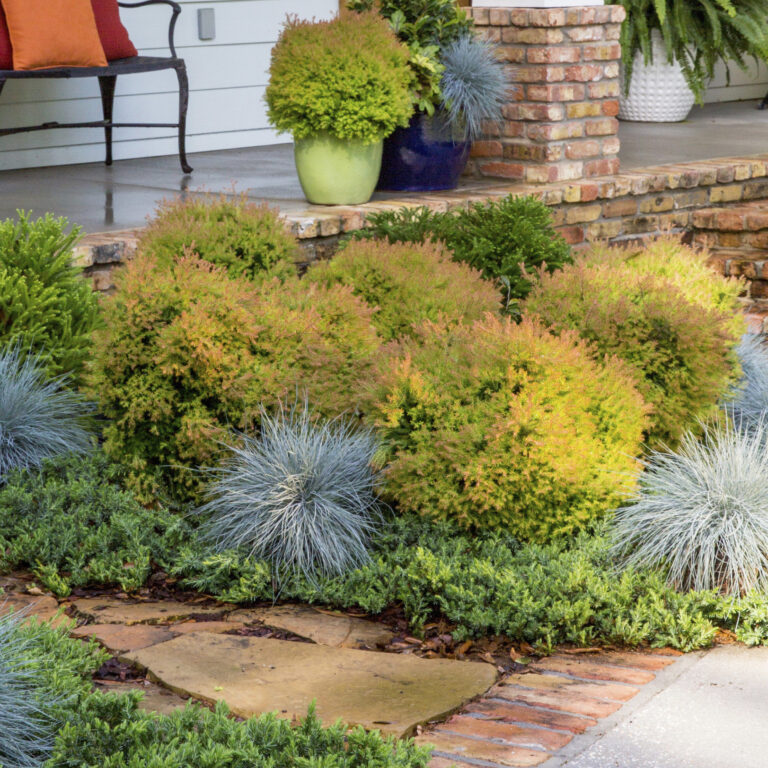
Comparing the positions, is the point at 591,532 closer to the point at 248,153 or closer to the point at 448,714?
the point at 448,714

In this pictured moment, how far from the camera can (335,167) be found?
4.68m

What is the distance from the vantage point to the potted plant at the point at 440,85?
15.8 ft

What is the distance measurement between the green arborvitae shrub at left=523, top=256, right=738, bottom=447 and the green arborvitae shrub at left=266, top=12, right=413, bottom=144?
4.74 ft

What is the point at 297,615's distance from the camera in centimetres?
266

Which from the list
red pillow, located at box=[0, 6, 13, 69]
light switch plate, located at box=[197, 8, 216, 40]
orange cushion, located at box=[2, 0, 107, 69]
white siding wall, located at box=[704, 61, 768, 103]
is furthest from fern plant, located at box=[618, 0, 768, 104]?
red pillow, located at box=[0, 6, 13, 69]

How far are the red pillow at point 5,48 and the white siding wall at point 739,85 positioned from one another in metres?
6.02

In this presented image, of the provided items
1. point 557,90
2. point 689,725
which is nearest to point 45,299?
point 689,725

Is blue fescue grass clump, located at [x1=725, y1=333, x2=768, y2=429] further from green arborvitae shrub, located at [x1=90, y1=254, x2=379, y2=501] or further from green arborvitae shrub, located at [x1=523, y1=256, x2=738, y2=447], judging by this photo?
green arborvitae shrub, located at [x1=90, y1=254, x2=379, y2=501]

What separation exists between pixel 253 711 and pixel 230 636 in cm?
40

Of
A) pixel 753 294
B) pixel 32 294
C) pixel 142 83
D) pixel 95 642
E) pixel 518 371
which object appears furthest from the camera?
pixel 142 83

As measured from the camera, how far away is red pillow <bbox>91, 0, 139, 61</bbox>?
559cm

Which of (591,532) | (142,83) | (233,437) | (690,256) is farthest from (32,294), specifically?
(142,83)

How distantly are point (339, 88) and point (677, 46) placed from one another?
4.15m

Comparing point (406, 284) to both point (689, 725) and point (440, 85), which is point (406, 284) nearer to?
point (440, 85)
